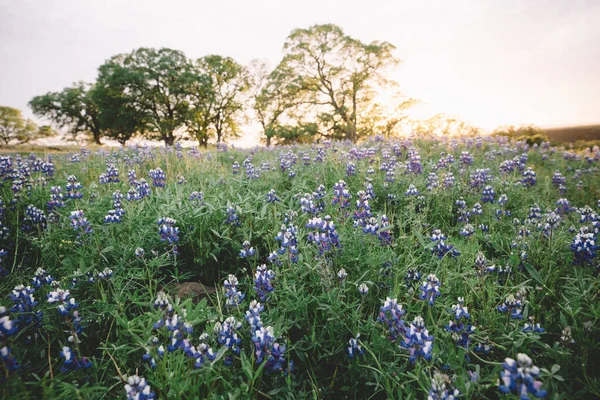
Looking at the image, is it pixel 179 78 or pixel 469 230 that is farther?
pixel 179 78

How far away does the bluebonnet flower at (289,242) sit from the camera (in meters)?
2.38

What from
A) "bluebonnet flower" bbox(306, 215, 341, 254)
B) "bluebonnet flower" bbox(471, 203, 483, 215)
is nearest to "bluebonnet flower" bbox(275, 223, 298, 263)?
"bluebonnet flower" bbox(306, 215, 341, 254)

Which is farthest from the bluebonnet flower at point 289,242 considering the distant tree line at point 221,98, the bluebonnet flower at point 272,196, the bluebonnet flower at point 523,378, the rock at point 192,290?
the distant tree line at point 221,98

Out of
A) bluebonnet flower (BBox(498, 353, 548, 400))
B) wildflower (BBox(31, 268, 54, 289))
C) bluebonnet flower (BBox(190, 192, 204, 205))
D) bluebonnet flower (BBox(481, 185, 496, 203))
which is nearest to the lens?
bluebonnet flower (BBox(498, 353, 548, 400))

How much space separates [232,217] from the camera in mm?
3012

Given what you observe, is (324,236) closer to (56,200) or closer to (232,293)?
(232,293)

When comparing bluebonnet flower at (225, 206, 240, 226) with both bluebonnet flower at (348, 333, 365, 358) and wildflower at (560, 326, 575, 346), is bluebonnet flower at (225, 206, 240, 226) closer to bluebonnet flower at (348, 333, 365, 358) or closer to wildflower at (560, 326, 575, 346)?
bluebonnet flower at (348, 333, 365, 358)

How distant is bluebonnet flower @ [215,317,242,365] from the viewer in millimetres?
1734

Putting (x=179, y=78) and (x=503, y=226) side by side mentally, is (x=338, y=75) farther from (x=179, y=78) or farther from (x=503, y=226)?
(x=503, y=226)

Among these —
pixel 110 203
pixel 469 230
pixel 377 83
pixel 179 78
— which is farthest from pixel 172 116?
pixel 469 230

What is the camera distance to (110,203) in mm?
3590

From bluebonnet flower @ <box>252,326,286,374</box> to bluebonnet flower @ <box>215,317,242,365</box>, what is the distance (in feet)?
0.42

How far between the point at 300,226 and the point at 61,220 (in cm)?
273

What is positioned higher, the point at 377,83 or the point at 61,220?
the point at 377,83
